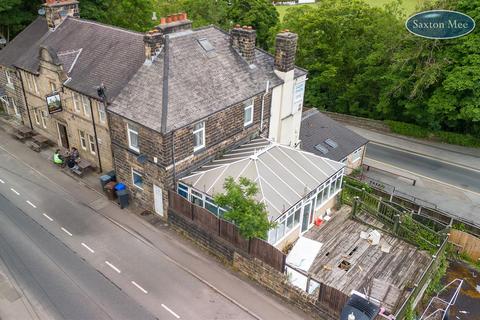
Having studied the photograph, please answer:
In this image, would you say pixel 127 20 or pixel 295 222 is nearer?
pixel 295 222

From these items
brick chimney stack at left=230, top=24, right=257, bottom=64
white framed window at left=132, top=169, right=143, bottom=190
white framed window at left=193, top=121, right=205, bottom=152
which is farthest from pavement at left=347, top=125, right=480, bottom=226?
white framed window at left=132, top=169, right=143, bottom=190

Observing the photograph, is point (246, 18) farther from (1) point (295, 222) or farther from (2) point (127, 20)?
(1) point (295, 222)

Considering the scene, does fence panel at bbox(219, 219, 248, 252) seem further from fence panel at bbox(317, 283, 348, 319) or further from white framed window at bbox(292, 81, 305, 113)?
white framed window at bbox(292, 81, 305, 113)

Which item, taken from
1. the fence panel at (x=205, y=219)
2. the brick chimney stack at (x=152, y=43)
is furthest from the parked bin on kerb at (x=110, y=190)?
the brick chimney stack at (x=152, y=43)

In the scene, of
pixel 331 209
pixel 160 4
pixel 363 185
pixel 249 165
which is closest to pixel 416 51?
pixel 363 185

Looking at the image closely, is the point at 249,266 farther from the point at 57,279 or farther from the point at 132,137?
the point at 132,137

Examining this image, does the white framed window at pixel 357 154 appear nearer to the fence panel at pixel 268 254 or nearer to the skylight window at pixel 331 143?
the skylight window at pixel 331 143
